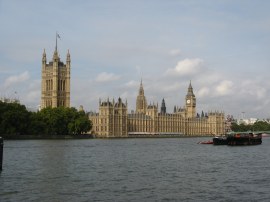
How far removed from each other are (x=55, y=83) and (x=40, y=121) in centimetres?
5169

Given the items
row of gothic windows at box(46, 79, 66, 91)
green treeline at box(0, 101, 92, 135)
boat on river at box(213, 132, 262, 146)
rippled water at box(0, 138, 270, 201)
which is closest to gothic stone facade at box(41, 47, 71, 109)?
row of gothic windows at box(46, 79, 66, 91)

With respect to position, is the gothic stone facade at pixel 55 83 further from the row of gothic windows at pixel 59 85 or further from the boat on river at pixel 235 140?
the boat on river at pixel 235 140

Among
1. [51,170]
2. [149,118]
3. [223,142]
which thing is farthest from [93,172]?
[149,118]

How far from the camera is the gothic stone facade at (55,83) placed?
525 feet

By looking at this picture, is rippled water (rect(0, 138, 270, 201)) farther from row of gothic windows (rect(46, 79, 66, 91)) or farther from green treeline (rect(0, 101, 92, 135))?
row of gothic windows (rect(46, 79, 66, 91))

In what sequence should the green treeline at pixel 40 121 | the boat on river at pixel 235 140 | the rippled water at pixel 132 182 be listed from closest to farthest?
the rippled water at pixel 132 182 < the boat on river at pixel 235 140 < the green treeline at pixel 40 121

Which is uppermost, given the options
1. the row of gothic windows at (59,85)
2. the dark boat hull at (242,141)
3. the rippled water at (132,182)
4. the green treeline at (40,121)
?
the row of gothic windows at (59,85)

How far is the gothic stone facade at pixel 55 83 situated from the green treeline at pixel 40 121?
1480 inches

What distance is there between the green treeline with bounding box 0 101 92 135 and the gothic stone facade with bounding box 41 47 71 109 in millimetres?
37591

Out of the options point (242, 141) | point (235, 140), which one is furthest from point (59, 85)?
point (235, 140)

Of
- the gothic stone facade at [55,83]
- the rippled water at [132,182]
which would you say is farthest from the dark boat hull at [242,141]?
the gothic stone facade at [55,83]

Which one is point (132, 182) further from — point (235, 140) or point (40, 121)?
point (40, 121)

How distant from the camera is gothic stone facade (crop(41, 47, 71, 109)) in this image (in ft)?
525

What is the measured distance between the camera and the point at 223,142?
90812 millimetres
